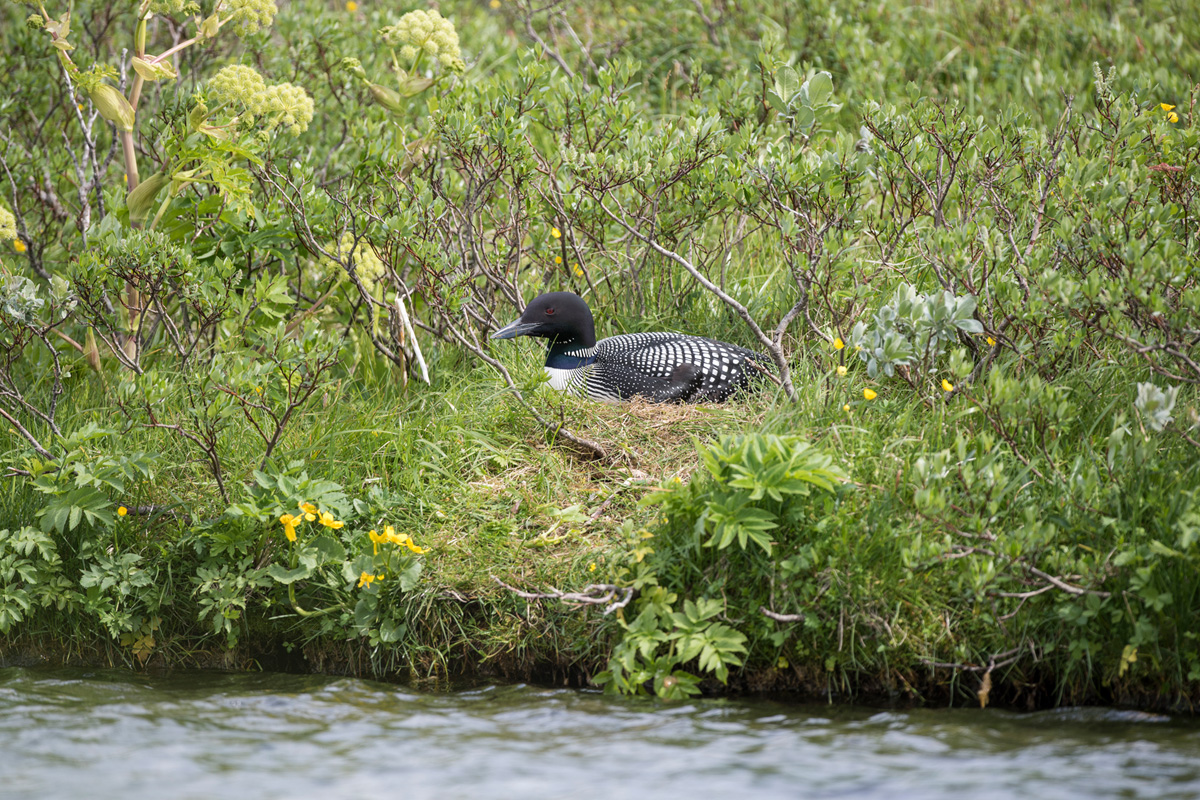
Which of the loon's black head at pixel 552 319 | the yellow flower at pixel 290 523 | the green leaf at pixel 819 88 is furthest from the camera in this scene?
the loon's black head at pixel 552 319

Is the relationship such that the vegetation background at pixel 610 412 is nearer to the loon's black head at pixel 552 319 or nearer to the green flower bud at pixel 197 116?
the green flower bud at pixel 197 116

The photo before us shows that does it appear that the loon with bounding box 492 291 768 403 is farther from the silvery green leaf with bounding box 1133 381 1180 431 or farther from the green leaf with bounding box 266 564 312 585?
the silvery green leaf with bounding box 1133 381 1180 431

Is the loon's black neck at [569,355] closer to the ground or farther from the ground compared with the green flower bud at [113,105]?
closer to the ground

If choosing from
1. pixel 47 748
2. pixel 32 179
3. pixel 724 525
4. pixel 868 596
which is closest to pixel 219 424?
pixel 47 748

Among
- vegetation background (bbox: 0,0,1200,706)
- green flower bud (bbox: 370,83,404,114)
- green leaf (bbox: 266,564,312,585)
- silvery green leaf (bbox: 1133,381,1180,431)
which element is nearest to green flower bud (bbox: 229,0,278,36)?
vegetation background (bbox: 0,0,1200,706)

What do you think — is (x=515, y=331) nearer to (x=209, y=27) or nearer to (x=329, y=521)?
(x=329, y=521)

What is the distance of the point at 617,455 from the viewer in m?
4.32

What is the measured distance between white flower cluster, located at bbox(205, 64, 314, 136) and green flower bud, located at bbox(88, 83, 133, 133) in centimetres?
33

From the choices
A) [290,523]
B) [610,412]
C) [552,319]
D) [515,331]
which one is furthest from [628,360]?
[290,523]

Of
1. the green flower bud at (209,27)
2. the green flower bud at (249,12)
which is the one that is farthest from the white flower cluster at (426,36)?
the green flower bud at (209,27)

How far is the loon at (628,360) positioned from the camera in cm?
457

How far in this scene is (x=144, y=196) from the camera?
14.6 ft

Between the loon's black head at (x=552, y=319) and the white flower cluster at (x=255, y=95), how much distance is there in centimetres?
118

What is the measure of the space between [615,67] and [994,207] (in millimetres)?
1798
